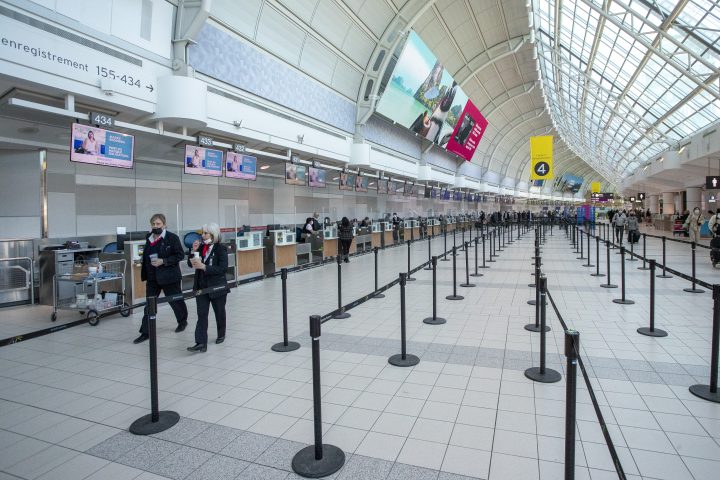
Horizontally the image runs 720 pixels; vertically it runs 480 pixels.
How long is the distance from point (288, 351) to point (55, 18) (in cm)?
584

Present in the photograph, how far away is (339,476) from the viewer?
2.84 meters

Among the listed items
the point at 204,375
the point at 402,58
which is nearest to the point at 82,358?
the point at 204,375

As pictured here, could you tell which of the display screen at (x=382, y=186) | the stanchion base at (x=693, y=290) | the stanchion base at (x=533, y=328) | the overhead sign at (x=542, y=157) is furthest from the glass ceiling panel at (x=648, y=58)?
the stanchion base at (x=533, y=328)

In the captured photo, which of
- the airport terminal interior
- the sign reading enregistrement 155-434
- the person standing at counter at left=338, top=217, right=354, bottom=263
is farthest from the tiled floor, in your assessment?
the person standing at counter at left=338, top=217, right=354, bottom=263

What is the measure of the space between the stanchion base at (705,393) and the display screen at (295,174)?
10.3m

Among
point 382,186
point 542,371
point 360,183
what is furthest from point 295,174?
point 542,371

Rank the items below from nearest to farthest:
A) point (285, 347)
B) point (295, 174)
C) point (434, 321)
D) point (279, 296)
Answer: point (285, 347)
point (434, 321)
point (279, 296)
point (295, 174)

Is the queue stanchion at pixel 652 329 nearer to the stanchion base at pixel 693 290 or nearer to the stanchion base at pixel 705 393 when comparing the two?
the stanchion base at pixel 705 393

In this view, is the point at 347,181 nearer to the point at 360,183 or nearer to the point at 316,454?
the point at 360,183

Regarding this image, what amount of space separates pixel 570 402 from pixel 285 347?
3953 millimetres

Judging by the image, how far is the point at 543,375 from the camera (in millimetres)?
4363

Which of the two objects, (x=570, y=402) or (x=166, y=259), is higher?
(x=166, y=259)

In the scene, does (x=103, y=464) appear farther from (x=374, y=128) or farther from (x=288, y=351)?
(x=374, y=128)

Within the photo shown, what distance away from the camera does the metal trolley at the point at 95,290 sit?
6875 mm
